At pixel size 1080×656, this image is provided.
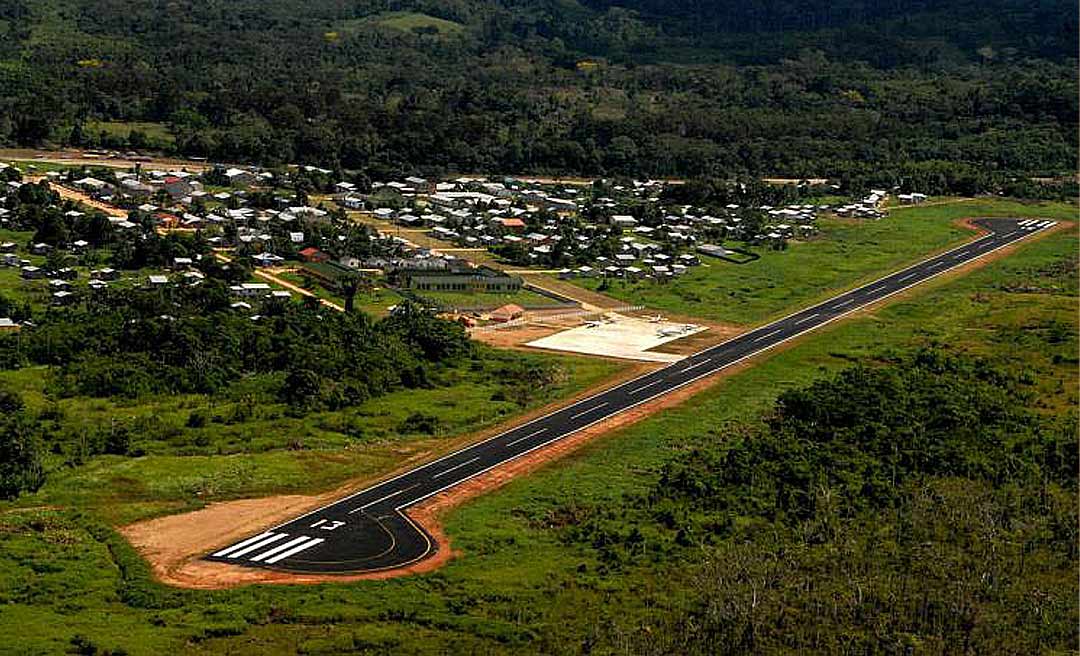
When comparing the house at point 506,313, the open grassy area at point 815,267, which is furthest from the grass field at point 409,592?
the open grassy area at point 815,267

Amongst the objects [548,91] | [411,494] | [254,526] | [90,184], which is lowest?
[411,494]

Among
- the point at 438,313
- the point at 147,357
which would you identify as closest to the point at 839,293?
the point at 438,313

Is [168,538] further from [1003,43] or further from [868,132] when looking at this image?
[1003,43]

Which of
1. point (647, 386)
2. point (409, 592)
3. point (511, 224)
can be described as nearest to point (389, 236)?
point (511, 224)

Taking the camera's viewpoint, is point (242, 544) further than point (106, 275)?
No

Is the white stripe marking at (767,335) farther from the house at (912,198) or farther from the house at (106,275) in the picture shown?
the house at (912,198)

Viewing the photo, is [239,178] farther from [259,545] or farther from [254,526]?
[259,545]

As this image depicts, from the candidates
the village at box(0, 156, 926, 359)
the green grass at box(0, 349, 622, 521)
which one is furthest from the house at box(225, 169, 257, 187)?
the green grass at box(0, 349, 622, 521)
